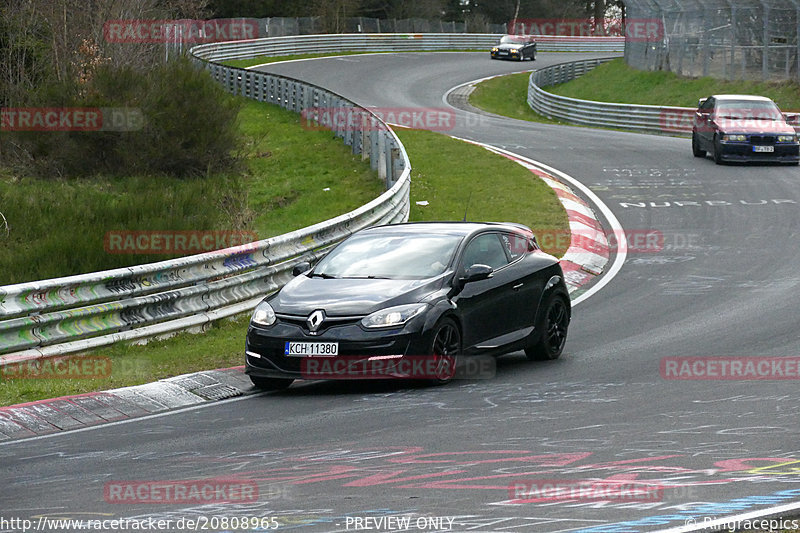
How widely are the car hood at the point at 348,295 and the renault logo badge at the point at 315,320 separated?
0.18ft

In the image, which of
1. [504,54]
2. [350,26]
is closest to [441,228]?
[504,54]

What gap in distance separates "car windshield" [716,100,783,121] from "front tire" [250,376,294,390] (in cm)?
2138

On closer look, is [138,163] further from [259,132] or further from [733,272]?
[733,272]

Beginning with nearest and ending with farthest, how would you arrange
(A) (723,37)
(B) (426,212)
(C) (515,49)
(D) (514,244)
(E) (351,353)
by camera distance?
(E) (351,353) → (D) (514,244) → (B) (426,212) → (A) (723,37) → (C) (515,49)

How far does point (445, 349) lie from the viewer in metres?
11.0

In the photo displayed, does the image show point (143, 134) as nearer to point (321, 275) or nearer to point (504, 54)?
point (321, 275)

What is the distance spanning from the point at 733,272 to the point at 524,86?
4153 centimetres

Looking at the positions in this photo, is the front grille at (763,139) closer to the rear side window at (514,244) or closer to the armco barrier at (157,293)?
the armco barrier at (157,293)

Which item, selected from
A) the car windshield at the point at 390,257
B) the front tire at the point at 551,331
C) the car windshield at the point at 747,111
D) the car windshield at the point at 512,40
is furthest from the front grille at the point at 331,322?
the car windshield at the point at 512,40

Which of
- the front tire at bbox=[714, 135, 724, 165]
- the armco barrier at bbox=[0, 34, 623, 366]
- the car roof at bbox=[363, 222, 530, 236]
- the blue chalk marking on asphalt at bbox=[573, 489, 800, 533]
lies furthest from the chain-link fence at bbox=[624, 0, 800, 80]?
the blue chalk marking on asphalt at bbox=[573, 489, 800, 533]

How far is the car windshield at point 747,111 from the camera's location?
29812 mm

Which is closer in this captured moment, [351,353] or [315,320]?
[351,353]

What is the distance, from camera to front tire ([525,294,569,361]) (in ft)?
40.7

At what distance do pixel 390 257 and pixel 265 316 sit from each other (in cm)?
153
